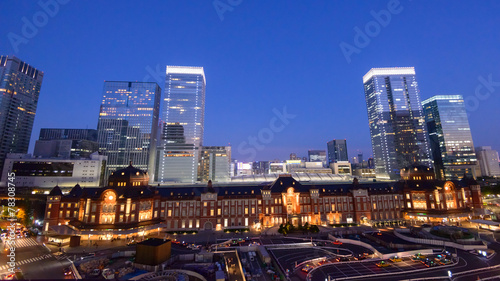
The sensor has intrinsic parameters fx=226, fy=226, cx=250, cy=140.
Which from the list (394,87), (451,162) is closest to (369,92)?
(394,87)

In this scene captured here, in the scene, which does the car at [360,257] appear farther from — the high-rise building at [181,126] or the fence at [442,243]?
the high-rise building at [181,126]

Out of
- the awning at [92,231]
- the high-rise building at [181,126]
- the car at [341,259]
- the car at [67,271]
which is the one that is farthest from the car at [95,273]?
the high-rise building at [181,126]

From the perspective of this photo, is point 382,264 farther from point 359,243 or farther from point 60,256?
point 60,256

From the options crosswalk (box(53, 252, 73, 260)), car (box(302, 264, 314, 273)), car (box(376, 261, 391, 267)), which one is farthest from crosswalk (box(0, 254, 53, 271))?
car (box(376, 261, 391, 267))

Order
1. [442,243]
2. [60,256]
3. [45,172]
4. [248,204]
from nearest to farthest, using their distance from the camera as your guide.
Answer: [60,256] < [442,243] < [248,204] < [45,172]

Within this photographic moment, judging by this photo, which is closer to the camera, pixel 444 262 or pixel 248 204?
pixel 444 262

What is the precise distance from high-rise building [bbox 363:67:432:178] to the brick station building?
91268 mm

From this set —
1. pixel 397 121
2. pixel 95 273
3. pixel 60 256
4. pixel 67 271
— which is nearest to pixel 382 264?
pixel 95 273

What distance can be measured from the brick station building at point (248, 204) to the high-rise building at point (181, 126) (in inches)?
3390

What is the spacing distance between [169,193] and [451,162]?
22244 cm

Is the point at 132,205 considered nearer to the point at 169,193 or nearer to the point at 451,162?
the point at 169,193

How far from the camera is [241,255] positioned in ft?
169

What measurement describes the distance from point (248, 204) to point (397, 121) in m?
156

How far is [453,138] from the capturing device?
188000 millimetres
